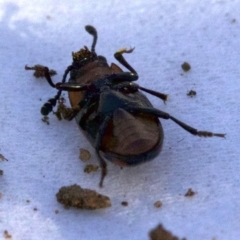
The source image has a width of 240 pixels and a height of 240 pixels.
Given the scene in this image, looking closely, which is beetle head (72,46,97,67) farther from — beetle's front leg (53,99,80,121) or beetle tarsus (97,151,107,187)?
beetle tarsus (97,151,107,187)

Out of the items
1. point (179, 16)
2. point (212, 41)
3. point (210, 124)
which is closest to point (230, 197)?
point (210, 124)

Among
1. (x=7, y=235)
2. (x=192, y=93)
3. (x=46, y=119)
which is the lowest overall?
(x=7, y=235)

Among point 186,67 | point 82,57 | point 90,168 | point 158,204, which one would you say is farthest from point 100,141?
point 186,67

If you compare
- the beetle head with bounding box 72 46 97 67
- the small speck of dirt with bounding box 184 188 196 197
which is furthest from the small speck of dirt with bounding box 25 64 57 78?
the small speck of dirt with bounding box 184 188 196 197

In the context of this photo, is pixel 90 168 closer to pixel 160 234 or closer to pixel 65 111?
pixel 65 111

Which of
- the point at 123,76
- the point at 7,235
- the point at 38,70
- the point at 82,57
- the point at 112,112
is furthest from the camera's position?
the point at 38,70

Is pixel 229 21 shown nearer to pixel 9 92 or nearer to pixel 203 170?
pixel 203 170
